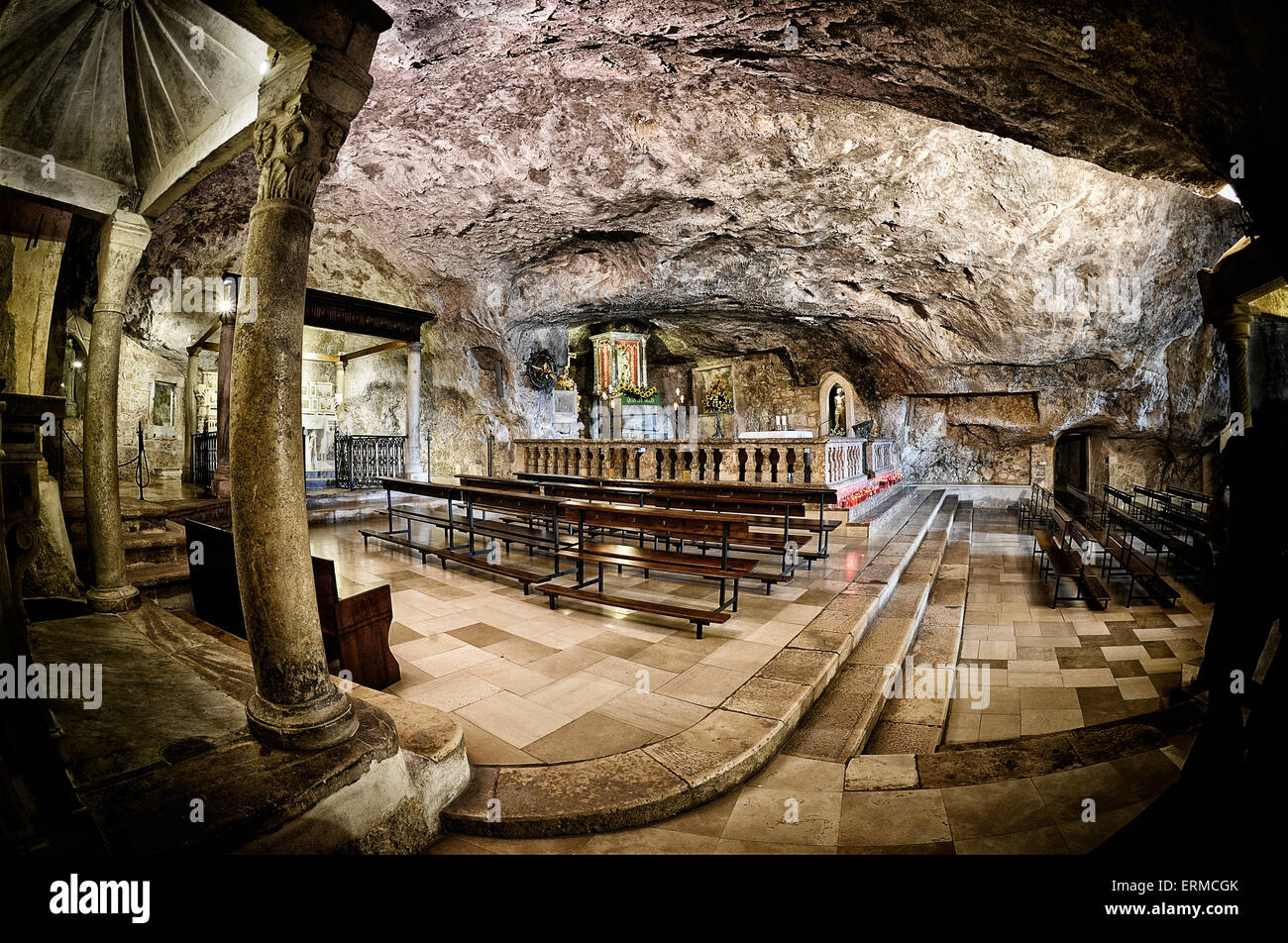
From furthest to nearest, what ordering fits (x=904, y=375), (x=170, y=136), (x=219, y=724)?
(x=904, y=375)
(x=170, y=136)
(x=219, y=724)

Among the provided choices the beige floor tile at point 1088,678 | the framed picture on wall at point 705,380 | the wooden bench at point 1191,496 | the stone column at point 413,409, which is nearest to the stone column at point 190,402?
the stone column at point 413,409

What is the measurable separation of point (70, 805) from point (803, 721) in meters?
2.80

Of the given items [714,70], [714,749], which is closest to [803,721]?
[714,749]

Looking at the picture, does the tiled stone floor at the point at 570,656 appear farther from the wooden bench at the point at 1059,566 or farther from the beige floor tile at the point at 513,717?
the wooden bench at the point at 1059,566

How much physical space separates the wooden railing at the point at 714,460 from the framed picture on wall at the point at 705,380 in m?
8.23

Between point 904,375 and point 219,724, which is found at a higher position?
point 904,375

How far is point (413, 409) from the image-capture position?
12.2 metres

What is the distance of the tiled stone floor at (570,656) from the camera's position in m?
A: 2.41

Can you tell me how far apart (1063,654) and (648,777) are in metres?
4.16

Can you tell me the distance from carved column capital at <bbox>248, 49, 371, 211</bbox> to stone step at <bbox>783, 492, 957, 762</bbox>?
333cm

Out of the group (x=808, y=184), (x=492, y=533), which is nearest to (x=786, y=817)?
(x=492, y=533)

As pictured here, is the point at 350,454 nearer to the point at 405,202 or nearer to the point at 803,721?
the point at 405,202

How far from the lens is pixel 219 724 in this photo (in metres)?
2.10
